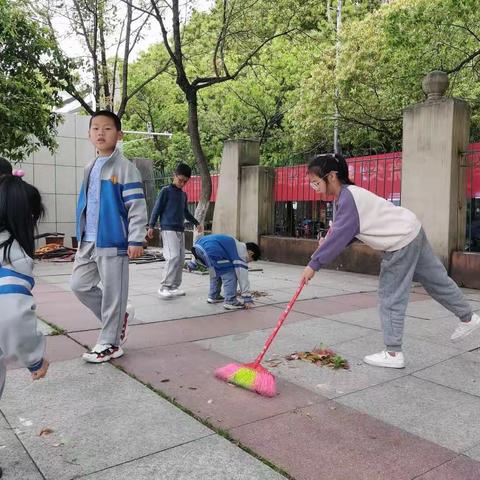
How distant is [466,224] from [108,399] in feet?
21.1

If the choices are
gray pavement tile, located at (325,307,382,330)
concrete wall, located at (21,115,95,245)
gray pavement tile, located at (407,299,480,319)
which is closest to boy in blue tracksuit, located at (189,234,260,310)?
gray pavement tile, located at (325,307,382,330)

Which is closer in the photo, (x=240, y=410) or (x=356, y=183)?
(x=240, y=410)

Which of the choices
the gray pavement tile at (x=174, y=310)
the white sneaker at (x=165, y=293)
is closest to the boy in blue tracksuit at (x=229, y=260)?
the gray pavement tile at (x=174, y=310)

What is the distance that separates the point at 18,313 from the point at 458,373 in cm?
295

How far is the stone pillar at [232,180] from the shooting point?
11578mm

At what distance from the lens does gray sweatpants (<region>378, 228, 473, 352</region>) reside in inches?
148

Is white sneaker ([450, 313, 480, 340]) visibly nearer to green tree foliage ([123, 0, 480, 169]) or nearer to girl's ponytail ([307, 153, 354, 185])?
girl's ponytail ([307, 153, 354, 185])

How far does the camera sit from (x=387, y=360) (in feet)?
12.5

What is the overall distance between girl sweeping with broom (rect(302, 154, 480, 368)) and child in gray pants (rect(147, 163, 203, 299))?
10.3 feet

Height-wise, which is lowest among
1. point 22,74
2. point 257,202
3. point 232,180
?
point 257,202

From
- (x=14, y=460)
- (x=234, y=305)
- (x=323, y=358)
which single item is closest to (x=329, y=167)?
(x=323, y=358)

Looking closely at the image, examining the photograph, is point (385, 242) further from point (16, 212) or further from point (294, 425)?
point (16, 212)

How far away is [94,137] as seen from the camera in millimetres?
3920

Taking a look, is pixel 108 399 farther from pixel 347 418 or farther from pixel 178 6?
pixel 178 6
